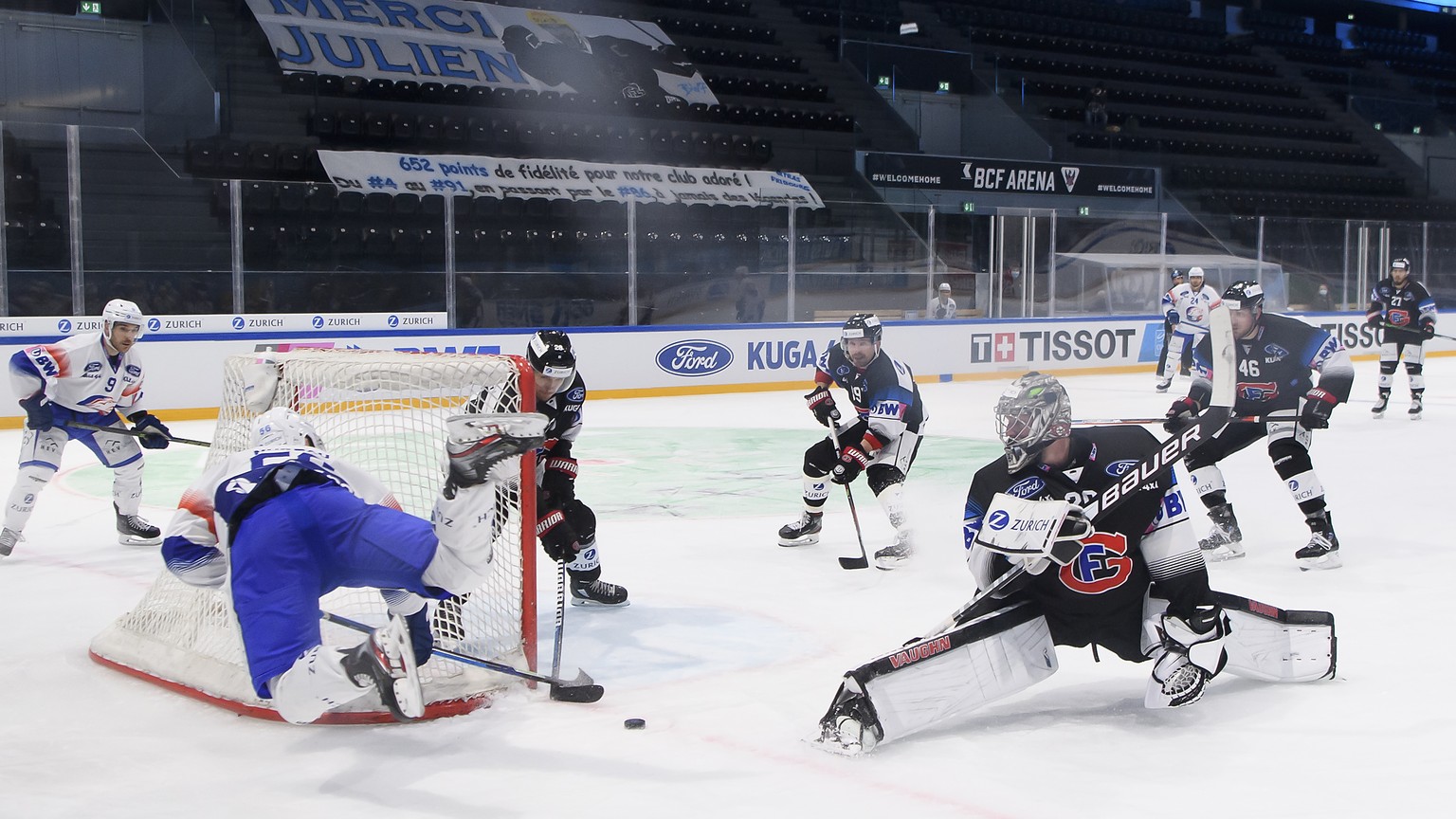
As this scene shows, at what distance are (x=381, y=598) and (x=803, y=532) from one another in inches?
92.9

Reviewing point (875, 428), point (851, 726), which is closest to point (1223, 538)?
point (875, 428)

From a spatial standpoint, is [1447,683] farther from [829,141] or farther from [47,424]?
[829,141]

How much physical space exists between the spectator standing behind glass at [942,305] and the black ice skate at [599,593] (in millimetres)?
10330

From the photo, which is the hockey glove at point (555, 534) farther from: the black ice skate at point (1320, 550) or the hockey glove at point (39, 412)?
the black ice skate at point (1320, 550)

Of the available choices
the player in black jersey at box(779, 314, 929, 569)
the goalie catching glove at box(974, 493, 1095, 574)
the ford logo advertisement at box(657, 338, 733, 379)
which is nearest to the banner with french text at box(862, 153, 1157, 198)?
the ford logo advertisement at box(657, 338, 733, 379)

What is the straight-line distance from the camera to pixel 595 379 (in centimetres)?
1260

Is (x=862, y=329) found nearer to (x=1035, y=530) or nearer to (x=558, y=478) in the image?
→ (x=558, y=478)

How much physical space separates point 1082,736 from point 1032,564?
51cm

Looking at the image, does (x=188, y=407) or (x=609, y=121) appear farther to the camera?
(x=609, y=121)

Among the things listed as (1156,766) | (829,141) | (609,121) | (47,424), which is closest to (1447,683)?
(1156,766)

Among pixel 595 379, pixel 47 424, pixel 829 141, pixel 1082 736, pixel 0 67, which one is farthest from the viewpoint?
pixel 829 141

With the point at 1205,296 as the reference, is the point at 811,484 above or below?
below

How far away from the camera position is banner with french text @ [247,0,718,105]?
660 inches

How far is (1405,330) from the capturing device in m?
11.4
